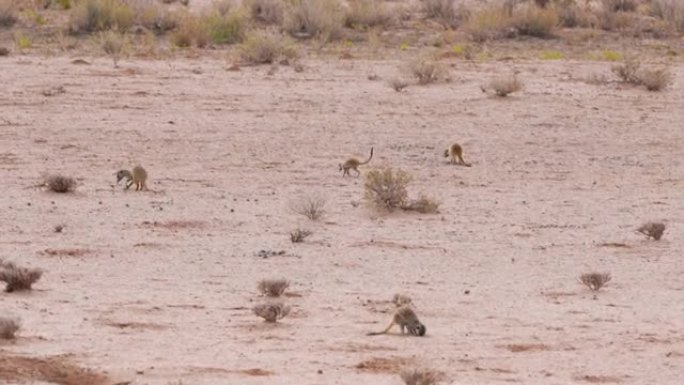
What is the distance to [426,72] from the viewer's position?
2752 centimetres

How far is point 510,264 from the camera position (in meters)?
15.6

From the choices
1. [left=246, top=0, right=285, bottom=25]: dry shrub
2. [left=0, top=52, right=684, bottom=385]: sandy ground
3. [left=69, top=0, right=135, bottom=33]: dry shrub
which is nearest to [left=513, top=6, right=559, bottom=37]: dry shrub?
[left=246, top=0, right=285, bottom=25]: dry shrub

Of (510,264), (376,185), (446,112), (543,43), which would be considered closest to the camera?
(510,264)

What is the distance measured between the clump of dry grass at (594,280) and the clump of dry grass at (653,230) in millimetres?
2369

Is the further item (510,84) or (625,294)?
(510,84)

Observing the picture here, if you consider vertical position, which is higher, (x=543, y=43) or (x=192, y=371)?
(x=192, y=371)

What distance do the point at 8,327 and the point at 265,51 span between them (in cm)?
1861

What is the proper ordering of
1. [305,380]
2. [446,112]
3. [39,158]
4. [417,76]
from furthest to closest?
[417,76]
[446,112]
[39,158]
[305,380]

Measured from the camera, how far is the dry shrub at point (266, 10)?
39.2 m

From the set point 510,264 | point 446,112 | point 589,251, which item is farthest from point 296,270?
point 446,112

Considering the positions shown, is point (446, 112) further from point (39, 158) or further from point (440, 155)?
point (39, 158)

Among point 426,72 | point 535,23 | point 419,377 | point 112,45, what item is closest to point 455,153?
point 426,72

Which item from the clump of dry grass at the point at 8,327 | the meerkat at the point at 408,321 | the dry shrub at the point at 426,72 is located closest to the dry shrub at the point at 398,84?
the dry shrub at the point at 426,72

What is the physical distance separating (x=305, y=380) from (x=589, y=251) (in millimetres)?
5844
